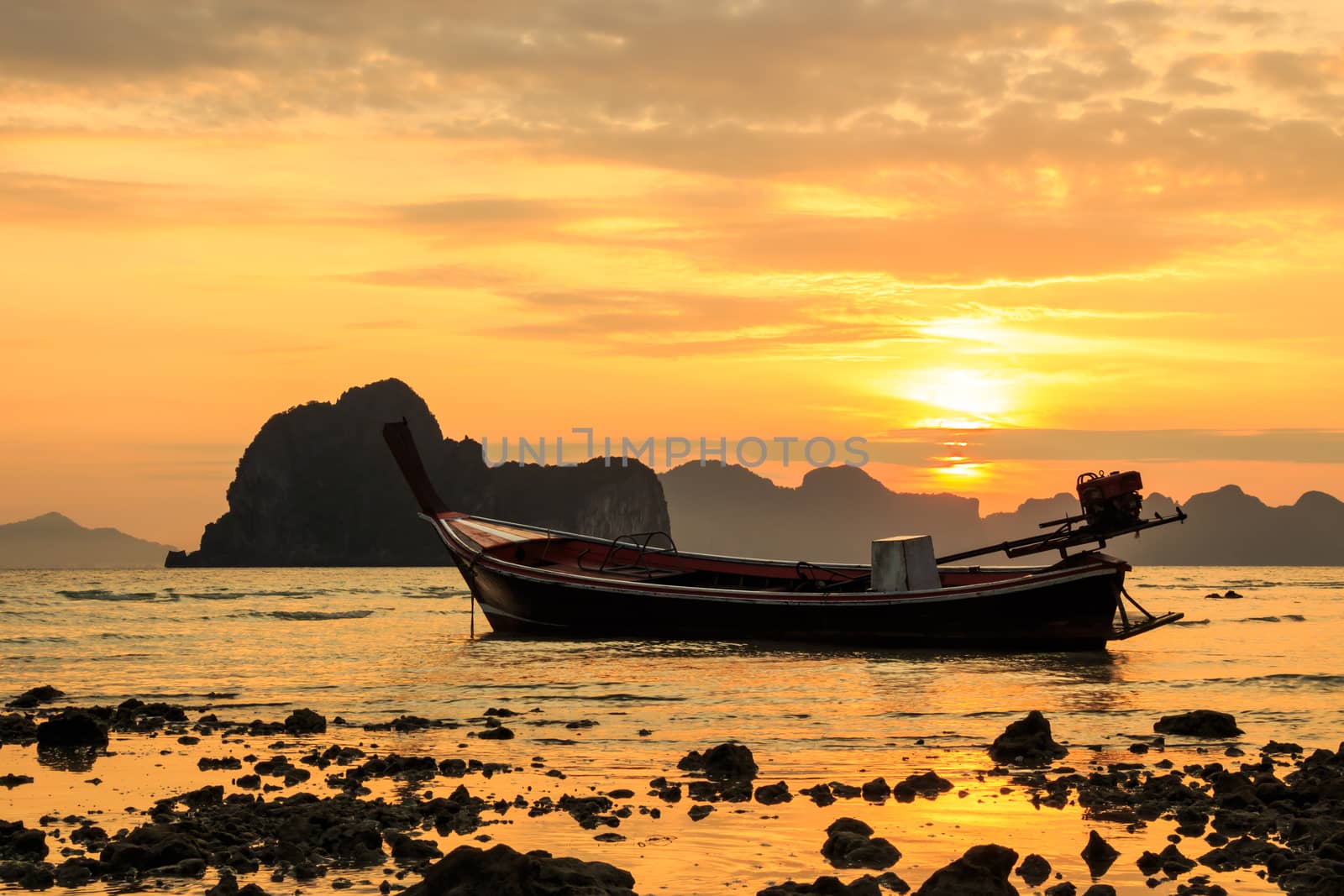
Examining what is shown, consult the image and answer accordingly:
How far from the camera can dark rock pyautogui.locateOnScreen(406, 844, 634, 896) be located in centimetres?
787

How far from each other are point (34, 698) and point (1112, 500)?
76.1ft

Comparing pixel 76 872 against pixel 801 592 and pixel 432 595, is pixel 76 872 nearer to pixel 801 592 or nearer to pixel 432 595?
pixel 801 592

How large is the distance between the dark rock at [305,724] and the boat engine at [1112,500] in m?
19.8

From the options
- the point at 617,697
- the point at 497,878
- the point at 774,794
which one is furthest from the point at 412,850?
the point at 617,697

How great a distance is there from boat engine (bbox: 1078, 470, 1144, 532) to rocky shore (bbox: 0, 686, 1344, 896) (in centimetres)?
1418

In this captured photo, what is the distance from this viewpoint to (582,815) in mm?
11352

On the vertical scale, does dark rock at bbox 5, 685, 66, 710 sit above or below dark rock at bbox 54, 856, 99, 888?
below

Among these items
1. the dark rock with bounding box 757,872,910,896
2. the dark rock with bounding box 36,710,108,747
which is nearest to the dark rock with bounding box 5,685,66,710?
the dark rock with bounding box 36,710,108,747

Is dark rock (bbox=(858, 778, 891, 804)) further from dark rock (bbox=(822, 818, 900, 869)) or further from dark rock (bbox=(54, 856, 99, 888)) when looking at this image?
dark rock (bbox=(54, 856, 99, 888))

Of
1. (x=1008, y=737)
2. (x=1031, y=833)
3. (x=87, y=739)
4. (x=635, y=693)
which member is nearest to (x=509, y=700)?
(x=635, y=693)

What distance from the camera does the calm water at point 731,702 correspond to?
10625mm

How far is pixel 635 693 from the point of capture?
22891 mm

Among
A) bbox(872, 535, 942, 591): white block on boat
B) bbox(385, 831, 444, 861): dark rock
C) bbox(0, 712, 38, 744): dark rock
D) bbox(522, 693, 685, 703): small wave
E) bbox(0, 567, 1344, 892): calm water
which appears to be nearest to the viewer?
bbox(385, 831, 444, 861): dark rock

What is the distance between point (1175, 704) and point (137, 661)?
2395cm
